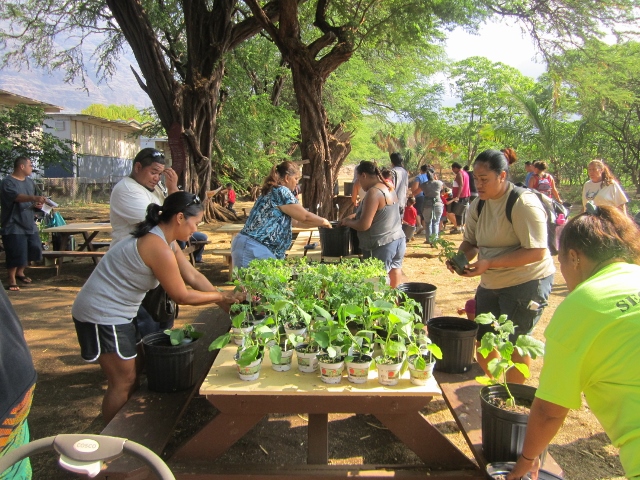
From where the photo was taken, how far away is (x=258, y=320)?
9.95ft

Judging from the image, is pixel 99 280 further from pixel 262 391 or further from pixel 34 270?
pixel 34 270

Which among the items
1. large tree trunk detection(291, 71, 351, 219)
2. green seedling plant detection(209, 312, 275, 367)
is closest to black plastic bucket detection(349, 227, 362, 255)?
large tree trunk detection(291, 71, 351, 219)

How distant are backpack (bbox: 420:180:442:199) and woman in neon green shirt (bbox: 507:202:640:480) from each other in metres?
9.24

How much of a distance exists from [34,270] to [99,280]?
6.85 meters

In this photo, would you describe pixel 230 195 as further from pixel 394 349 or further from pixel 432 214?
pixel 394 349

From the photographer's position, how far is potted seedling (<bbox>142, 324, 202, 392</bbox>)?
2768 mm

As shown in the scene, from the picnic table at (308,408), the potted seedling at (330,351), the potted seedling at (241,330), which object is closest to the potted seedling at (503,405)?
the picnic table at (308,408)

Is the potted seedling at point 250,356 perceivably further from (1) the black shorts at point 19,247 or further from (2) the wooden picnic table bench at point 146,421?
(1) the black shorts at point 19,247

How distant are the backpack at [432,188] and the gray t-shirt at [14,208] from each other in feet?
24.4

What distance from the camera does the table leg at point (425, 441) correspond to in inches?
95.1

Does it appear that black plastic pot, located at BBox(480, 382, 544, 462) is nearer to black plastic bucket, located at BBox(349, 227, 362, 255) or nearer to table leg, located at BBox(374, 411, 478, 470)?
table leg, located at BBox(374, 411, 478, 470)

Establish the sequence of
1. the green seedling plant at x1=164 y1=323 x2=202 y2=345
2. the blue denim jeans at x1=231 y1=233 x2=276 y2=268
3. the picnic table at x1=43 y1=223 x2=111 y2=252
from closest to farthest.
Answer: the green seedling plant at x1=164 y1=323 x2=202 y2=345
the blue denim jeans at x1=231 y1=233 x2=276 y2=268
the picnic table at x1=43 y1=223 x2=111 y2=252

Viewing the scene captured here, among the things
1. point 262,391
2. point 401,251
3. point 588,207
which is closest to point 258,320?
point 262,391

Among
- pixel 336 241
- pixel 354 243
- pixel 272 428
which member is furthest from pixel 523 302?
pixel 354 243
